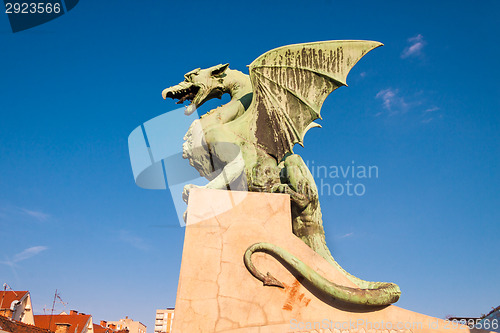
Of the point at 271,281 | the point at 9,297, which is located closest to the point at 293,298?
the point at 271,281

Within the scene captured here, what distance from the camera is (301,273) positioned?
12.8 ft

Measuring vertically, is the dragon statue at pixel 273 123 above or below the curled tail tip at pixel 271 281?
above

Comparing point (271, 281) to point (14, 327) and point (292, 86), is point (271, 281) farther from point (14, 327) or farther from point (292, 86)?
point (14, 327)

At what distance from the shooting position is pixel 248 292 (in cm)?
382

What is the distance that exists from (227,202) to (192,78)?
8.46 feet

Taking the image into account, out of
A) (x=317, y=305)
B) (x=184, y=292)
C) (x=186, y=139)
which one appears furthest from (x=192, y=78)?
(x=317, y=305)

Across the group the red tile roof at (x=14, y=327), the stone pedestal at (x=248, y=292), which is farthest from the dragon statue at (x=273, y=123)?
the red tile roof at (x=14, y=327)

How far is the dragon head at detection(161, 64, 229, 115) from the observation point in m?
5.87

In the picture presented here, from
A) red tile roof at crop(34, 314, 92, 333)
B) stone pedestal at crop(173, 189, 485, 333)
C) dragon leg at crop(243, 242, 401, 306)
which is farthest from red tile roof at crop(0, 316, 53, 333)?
dragon leg at crop(243, 242, 401, 306)

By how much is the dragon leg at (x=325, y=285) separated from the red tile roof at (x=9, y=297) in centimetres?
2096

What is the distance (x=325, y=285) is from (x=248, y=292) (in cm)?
82

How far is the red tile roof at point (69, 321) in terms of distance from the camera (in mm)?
21816

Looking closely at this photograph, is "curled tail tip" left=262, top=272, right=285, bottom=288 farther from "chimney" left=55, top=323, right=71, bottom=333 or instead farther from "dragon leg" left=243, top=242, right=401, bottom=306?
"chimney" left=55, top=323, right=71, bottom=333

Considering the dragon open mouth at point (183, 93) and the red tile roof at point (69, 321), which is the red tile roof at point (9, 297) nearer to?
the red tile roof at point (69, 321)
